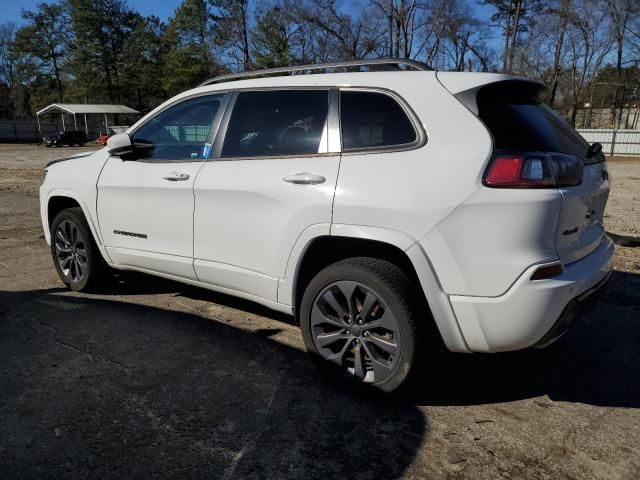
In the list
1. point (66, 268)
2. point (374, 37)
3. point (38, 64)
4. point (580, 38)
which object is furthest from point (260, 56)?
point (66, 268)

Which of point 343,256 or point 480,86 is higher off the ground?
point 480,86

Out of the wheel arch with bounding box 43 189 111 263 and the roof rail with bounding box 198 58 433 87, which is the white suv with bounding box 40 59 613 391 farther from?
the wheel arch with bounding box 43 189 111 263

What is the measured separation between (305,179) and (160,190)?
135cm

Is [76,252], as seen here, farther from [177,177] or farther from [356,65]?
[356,65]

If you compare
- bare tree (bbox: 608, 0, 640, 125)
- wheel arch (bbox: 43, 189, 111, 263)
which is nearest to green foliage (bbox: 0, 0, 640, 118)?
bare tree (bbox: 608, 0, 640, 125)

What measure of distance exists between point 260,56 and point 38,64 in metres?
36.5

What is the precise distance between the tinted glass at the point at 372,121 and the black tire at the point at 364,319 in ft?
2.19

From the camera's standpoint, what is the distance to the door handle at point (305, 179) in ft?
9.84

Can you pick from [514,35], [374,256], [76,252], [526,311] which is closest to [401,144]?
[374,256]

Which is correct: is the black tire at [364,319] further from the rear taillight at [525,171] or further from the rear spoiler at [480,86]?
the rear spoiler at [480,86]

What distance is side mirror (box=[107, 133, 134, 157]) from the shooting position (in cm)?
405

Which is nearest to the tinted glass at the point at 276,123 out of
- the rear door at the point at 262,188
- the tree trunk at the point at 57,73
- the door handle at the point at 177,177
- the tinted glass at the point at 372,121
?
the rear door at the point at 262,188

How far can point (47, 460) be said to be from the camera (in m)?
2.44

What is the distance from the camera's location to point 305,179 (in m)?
3.05
